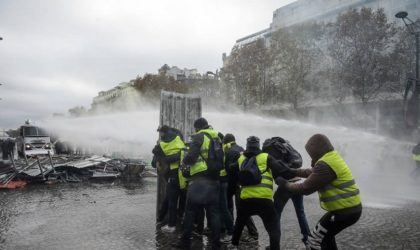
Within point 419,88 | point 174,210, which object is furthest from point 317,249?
point 419,88

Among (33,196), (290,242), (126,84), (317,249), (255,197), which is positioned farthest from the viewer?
(126,84)

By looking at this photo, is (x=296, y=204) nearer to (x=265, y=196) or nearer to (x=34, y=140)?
(x=265, y=196)

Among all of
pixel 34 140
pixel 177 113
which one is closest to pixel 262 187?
pixel 177 113

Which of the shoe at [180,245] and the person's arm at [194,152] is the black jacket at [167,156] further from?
the shoe at [180,245]

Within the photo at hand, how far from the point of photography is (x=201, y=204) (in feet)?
18.1

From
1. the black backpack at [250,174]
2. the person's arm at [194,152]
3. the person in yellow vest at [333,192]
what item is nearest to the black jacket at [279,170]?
the black backpack at [250,174]

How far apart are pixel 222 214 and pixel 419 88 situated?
1665 cm

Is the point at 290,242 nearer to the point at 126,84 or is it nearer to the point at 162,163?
the point at 162,163

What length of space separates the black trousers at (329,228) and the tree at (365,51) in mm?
23706

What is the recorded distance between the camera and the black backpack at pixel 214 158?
18.4 feet

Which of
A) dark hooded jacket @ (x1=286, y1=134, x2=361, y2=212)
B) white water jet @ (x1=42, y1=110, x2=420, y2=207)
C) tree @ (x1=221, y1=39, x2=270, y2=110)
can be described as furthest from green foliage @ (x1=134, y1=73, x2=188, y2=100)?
dark hooded jacket @ (x1=286, y1=134, x2=361, y2=212)

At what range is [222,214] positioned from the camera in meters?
6.59

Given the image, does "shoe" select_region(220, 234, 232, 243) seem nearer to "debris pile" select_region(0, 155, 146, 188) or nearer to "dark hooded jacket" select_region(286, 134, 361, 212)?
"dark hooded jacket" select_region(286, 134, 361, 212)

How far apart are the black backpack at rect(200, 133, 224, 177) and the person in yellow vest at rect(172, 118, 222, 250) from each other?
0.02 meters
